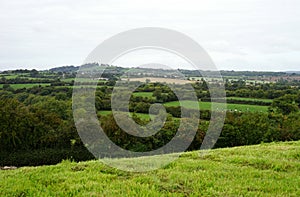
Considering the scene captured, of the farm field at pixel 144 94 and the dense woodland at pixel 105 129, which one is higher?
the farm field at pixel 144 94

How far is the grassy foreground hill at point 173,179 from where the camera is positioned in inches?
234

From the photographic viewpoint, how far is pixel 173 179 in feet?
21.7

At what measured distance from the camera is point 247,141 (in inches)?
1608

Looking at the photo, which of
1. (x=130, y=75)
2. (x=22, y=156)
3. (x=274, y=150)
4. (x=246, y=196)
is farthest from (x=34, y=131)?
(x=246, y=196)

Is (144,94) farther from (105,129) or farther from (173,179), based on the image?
(173,179)

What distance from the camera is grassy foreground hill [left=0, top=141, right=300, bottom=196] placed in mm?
5934

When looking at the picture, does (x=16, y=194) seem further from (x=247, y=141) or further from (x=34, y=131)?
(x=247, y=141)

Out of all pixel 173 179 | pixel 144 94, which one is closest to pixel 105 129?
pixel 144 94

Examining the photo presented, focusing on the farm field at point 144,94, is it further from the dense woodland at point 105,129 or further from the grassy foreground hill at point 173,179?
the grassy foreground hill at point 173,179

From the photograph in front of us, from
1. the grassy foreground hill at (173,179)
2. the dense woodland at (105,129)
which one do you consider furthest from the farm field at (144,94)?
the grassy foreground hill at (173,179)

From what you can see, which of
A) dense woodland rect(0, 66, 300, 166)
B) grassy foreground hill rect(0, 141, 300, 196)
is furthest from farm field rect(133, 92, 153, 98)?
grassy foreground hill rect(0, 141, 300, 196)

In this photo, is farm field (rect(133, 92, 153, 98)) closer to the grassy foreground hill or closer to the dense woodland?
the dense woodland

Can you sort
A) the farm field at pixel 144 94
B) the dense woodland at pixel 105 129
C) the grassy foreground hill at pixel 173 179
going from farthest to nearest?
1. the farm field at pixel 144 94
2. the dense woodland at pixel 105 129
3. the grassy foreground hill at pixel 173 179

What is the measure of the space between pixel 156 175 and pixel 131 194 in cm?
134
